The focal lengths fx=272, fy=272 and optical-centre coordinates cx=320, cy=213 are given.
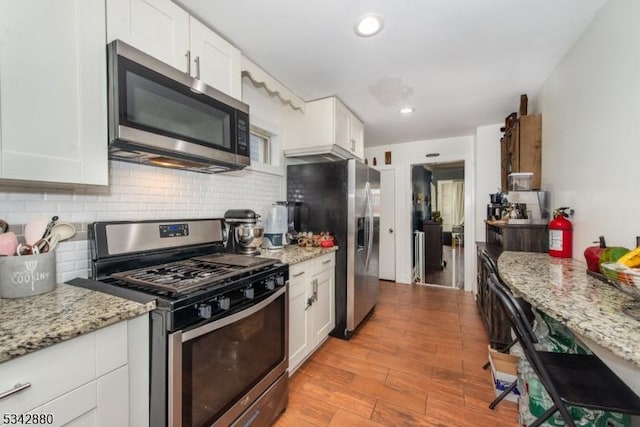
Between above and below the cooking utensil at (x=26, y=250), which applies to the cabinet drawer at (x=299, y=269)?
below

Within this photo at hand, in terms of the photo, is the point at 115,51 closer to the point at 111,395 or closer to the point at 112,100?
the point at 112,100

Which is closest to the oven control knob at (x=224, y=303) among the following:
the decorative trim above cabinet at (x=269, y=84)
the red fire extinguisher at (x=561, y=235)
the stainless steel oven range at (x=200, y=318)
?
the stainless steel oven range at (x=200, y=318)

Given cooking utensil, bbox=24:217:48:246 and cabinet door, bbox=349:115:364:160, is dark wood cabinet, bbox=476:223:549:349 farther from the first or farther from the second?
cooking utensil, bbox=24:217:48:246

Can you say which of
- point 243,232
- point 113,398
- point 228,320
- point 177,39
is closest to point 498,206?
point 243,232

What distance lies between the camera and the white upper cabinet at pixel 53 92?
919mm

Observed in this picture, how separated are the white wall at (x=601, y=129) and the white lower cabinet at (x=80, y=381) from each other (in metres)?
2.22

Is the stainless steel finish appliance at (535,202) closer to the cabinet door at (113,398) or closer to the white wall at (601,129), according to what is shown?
the white wall at (601,129)

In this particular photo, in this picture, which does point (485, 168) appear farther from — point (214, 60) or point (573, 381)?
point (214, 60)

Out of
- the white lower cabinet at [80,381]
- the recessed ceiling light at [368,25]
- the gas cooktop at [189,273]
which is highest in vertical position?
the recessed ceiling light at [368,25]

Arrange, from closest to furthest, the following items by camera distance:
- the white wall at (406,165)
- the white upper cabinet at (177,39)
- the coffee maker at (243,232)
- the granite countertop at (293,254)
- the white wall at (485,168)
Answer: the white upper cabinet at (177,39) → the granite countertop at (293,254) → the coffee maker at (243,232) → the white wall at (485,168) → the white wall at (406,165)

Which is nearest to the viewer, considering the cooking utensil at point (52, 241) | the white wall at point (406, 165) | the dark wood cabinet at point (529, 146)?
the cooking utensil at point (52, 241)

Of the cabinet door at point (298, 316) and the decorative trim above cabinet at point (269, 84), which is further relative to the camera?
the decorative trim above cabinet at point (269, 84)

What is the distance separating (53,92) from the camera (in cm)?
102

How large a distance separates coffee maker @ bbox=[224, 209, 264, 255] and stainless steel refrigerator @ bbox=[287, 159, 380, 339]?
794 millimetres
